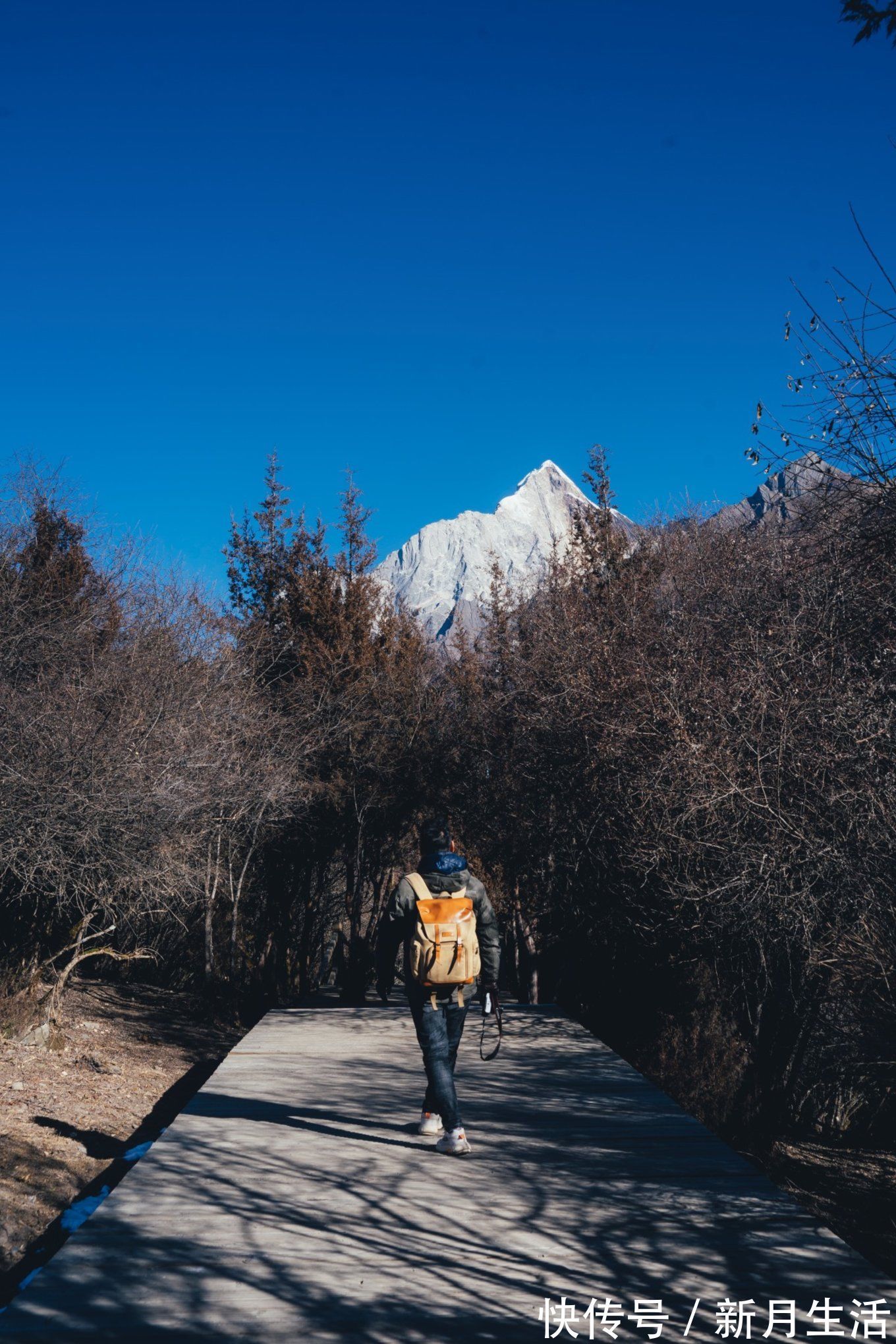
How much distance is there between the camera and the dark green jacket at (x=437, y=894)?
5.28m

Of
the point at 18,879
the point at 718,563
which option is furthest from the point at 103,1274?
the point at 718,563

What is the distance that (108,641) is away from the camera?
15.5m

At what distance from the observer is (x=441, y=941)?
521 cm

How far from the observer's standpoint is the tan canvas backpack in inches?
205

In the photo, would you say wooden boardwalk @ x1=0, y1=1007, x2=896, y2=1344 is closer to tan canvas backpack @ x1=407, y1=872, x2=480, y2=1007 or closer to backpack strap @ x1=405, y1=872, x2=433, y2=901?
tan canvas backpack @ x1=407, y1=872, x2=480, y2=1007

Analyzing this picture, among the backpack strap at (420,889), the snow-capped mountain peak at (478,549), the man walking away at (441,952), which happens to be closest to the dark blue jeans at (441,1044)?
the man walking away at (441,952)

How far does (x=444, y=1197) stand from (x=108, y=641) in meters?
12.3

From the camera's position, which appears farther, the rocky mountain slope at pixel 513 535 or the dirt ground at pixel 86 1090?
the rocky mountain slope at pixel 513 535

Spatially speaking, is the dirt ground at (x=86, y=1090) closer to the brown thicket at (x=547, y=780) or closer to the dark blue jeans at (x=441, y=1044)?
the brown thicket at (x=547, y=780)

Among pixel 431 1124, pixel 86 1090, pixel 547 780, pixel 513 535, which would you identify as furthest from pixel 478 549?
pixel 431 1124

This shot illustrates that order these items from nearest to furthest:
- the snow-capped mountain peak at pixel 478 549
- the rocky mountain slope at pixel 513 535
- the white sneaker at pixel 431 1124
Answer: the white sneaker at pixel 431 1124
the rocky mountain slope at pixel 513 535
the snow-capped mountain peak at pixel 478 549

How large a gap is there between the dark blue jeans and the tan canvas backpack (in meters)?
0.08

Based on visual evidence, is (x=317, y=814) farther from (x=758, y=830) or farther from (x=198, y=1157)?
(x=198, y=1157)

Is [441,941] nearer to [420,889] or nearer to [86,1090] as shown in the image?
[420,889]
